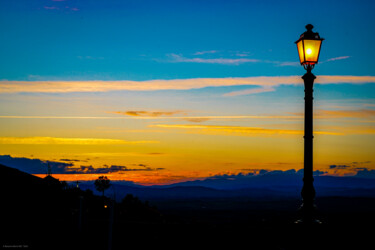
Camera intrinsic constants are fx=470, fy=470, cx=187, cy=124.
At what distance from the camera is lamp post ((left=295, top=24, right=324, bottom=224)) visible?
8766mm

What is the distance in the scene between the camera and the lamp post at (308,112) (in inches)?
345

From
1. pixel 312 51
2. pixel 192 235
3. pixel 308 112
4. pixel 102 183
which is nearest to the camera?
pixel 308 112

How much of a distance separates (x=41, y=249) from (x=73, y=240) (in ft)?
3.35

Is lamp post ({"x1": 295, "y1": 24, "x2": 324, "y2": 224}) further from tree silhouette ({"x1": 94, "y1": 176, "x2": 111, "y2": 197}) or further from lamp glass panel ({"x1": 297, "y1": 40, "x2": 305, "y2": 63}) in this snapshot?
tree silhouette ({"x1": 94, "y1": 176, "x2": 111, "y2": 197})

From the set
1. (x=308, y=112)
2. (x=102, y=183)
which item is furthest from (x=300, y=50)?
(x=102, y=183)

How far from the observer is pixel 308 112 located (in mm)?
8883

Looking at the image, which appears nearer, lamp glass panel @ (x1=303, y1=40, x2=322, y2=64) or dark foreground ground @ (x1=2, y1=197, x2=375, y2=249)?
lamp glass panel @ (x1=303, y1=40, x2=322, y2=64)


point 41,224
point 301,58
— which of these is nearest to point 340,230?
point 301,58

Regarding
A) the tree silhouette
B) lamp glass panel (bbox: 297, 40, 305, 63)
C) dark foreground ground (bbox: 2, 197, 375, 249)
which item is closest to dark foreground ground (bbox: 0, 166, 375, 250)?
dark foreground ground (bbox: 2, 197, 375, 249)

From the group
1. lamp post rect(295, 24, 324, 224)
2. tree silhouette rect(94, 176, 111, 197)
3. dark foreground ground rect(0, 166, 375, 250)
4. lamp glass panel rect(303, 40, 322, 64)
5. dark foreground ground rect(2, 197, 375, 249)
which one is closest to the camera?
lamp post rect(295, 24, 324, 224)

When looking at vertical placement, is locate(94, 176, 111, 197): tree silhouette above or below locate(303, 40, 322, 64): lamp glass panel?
below

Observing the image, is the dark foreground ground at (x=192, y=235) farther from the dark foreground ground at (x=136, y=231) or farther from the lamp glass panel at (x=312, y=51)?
the lamp glass panel at (x=312, y=51)

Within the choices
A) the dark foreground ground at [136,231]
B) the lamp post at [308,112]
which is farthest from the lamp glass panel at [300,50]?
the dark foreground ground at [136,231]

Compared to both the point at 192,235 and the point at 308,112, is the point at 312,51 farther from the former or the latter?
the point at 192,235
